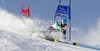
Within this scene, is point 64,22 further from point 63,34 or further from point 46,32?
point 46,32

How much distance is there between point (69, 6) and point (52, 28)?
3229mm

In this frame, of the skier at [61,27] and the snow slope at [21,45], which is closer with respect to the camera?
the snow slope at [21,45]

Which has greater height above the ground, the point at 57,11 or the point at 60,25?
the point at 57,11

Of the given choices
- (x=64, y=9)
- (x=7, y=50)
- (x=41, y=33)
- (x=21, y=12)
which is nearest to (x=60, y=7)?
(x=64, y=9)

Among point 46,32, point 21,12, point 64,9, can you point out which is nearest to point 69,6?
point 64,9

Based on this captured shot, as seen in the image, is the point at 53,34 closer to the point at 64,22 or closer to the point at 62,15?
the point at 64,22

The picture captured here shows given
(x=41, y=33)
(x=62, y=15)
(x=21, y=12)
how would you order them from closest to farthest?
(x=41, y=33)
(x=62, y=15)
(x=21, y=12)

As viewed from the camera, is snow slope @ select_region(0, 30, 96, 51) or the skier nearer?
snow slope @ select_region(0, 30, 96, 51)

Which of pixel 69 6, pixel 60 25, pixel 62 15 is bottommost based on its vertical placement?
pixel 60 25

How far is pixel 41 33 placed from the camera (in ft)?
27.7

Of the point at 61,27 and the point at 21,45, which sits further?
the point at 61,27

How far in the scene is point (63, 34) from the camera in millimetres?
8625

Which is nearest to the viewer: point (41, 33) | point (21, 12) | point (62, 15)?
point (41, 33)

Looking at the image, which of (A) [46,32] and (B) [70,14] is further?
(B) [70,14]
